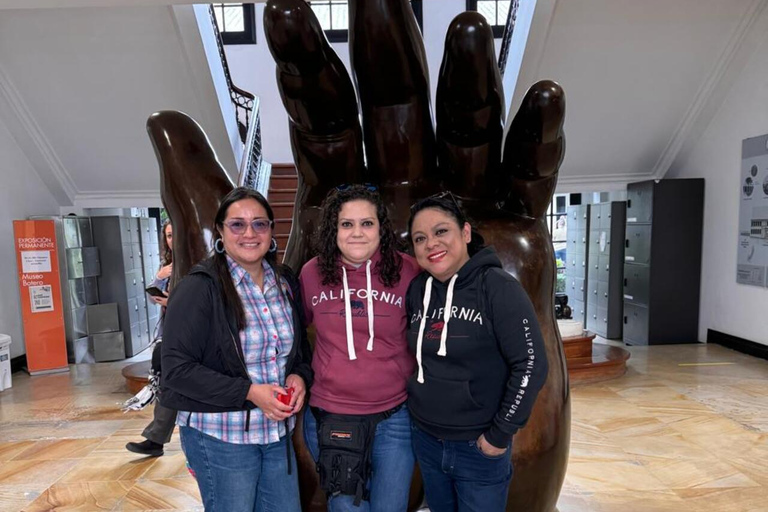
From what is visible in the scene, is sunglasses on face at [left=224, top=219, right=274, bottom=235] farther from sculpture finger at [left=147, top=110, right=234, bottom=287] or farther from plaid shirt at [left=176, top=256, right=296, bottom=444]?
sculpture finger at [left=147, top=110, right=234, bottom=287]

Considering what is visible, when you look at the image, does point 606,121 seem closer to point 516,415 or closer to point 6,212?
point 516,415

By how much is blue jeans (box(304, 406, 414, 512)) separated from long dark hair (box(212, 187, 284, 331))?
311mm

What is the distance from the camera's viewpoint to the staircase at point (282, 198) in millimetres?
4503

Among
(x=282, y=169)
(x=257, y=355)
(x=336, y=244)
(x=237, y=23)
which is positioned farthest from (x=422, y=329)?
(x=237, y=23)

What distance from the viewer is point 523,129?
124 centimetres

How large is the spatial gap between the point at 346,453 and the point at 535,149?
0.86 m

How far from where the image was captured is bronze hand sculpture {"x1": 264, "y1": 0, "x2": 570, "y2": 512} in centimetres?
112

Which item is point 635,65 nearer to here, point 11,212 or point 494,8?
point 494,8

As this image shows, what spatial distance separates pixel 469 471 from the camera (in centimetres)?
115

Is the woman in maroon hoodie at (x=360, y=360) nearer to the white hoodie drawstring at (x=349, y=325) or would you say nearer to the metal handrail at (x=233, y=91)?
the white hoodie drawstring at (x=349, y=325)

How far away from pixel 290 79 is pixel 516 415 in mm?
901

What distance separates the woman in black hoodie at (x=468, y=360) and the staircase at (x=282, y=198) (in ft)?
10.5

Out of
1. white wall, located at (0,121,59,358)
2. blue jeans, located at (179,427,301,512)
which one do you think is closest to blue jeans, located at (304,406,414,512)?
blue jeans, located at (179,427,301,512)

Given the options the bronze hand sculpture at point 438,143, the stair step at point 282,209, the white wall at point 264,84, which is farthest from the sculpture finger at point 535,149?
the white wall at point 264,84
